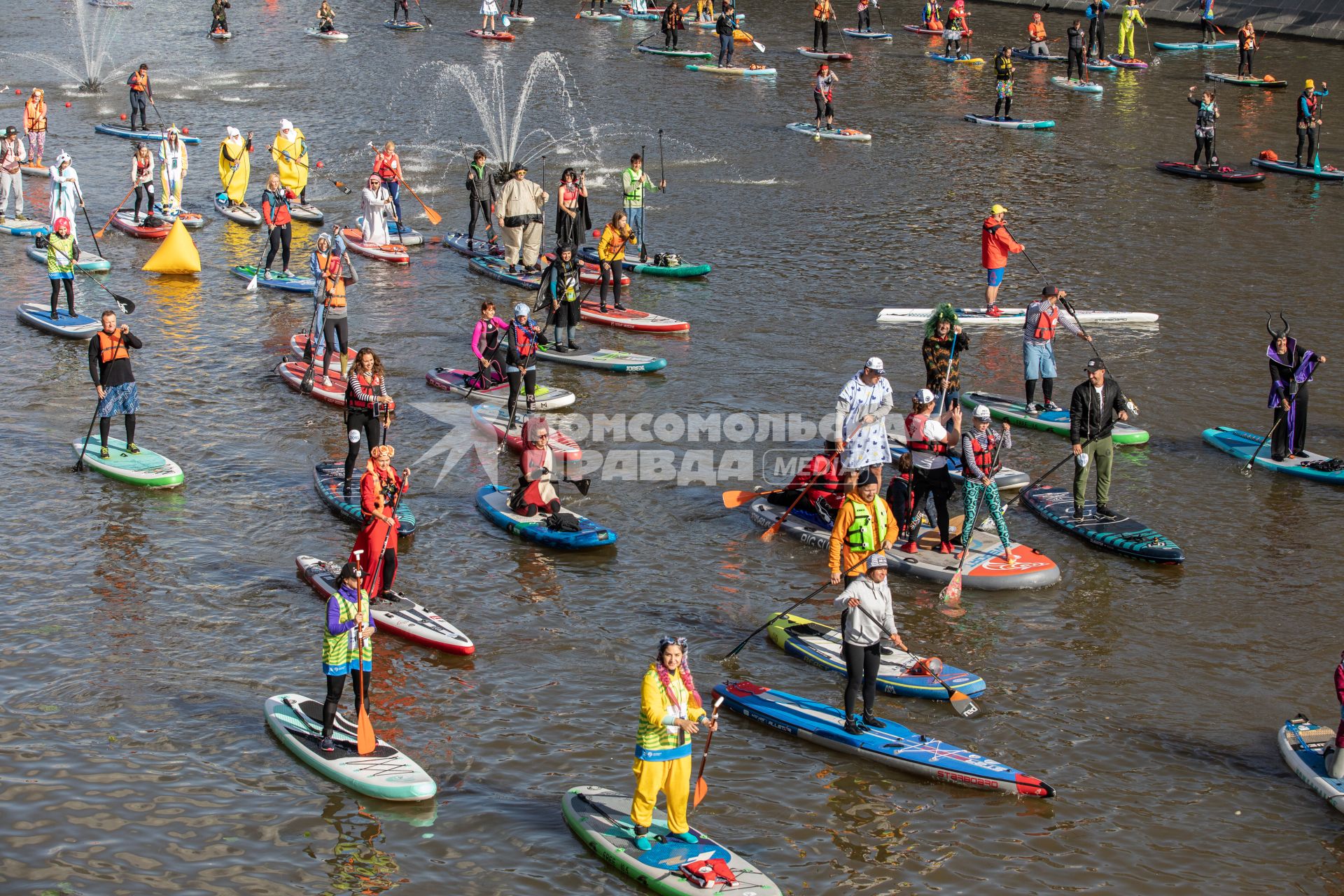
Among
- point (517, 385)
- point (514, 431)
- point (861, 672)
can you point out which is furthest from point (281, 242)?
point (861, 672)

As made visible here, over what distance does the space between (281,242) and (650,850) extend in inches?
827

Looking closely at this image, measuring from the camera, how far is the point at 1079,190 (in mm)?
37844

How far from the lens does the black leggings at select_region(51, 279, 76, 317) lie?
2584cm

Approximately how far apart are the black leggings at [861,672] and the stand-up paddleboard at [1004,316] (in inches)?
582

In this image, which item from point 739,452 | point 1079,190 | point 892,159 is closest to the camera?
point 739,452

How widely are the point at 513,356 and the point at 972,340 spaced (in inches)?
364

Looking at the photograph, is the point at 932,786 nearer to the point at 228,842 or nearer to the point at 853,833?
the point at 853,833

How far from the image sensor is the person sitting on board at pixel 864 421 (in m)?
18.0

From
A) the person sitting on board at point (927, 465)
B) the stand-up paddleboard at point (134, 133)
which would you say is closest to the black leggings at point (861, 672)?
the person sitting on board at point (927, 465)

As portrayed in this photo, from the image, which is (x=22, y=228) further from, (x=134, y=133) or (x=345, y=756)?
(x=345, y=756)

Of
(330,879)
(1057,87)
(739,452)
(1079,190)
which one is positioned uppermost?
(1057,87)

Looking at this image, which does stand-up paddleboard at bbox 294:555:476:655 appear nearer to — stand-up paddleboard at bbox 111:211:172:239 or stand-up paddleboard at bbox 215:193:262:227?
stand-up paddleboard at bbox 111:211:172:239

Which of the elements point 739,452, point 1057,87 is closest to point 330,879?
point 739,452

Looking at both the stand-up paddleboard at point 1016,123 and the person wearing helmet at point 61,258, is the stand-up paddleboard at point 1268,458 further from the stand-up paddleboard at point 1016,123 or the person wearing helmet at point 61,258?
the stand-up paddleboard at point 1016,123
